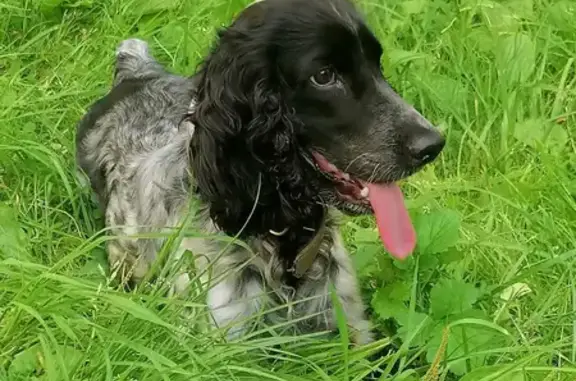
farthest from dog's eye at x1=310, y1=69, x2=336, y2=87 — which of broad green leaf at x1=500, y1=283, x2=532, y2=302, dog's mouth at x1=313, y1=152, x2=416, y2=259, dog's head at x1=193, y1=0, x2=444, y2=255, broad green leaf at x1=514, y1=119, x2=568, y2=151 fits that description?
broad green leaf at x1=514, y1=119, x2=568, y2=151

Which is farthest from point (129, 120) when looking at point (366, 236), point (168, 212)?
point (366, 236)

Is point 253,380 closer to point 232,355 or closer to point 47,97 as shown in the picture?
point 232,355

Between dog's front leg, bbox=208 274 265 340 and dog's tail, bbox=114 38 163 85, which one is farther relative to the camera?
dog's tail, bbox=114 38 163 85

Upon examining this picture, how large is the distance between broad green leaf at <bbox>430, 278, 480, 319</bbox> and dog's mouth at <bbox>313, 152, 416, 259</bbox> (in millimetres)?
241

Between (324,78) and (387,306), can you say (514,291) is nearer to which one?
(387,306)

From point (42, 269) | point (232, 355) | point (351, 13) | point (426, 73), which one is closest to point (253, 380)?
point (232, 355)

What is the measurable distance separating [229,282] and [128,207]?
842mm

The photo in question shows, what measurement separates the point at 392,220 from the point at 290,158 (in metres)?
0.36

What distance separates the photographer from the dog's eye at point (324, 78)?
303 cm

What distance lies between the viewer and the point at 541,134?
440 cm

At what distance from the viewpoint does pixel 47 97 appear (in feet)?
15.5

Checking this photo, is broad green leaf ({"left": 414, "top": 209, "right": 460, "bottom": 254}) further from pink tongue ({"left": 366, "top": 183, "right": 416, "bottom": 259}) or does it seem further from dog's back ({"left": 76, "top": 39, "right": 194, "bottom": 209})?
dog's back ({"left": 76, "top": 39, "right": 194, "bottom": 209})

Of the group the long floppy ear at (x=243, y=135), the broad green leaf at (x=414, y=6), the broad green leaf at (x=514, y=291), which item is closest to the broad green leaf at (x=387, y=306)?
the broad green leaf at (x=514, y=291)

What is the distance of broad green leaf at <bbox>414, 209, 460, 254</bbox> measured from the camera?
11.5 feet
